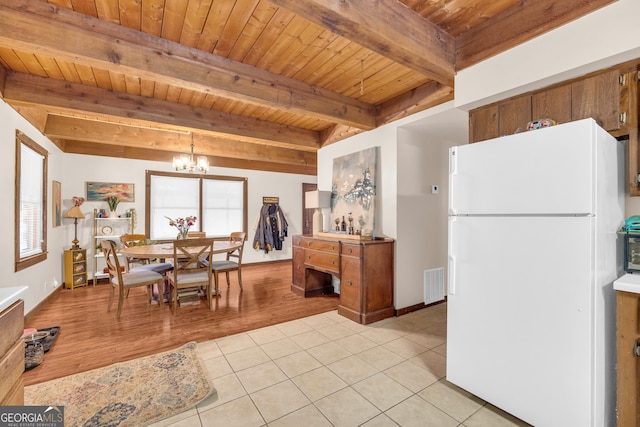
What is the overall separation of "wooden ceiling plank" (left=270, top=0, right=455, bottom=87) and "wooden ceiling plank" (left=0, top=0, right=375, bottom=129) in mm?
1254

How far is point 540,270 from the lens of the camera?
1.54 meters

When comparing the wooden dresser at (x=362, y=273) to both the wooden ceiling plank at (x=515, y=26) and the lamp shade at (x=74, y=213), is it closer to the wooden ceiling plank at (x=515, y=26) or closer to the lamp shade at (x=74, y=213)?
the wooden ceiling plank at (x=515, y=26)

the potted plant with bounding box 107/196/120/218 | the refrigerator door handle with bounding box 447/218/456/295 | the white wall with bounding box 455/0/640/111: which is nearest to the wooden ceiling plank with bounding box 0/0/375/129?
the white wall with bounding box 455/0/640/111

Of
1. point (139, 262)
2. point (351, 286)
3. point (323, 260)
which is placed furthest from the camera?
point (139, 262)

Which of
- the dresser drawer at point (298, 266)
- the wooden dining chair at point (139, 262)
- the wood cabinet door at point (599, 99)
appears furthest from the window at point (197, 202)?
the wood cabinet door at point (599, 99)

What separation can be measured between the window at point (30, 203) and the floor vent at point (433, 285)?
476 cm

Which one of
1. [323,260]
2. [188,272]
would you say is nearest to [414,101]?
[323,260]

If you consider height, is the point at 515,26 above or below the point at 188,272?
above

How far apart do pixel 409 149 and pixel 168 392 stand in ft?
11.2

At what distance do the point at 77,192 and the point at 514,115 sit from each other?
21.1ft

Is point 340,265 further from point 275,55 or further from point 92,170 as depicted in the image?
point 92,170

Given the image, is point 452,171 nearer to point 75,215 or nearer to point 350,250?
point 350,250

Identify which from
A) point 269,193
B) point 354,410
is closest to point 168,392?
point 354,410

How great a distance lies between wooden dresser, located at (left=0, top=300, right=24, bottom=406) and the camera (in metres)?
1.10
